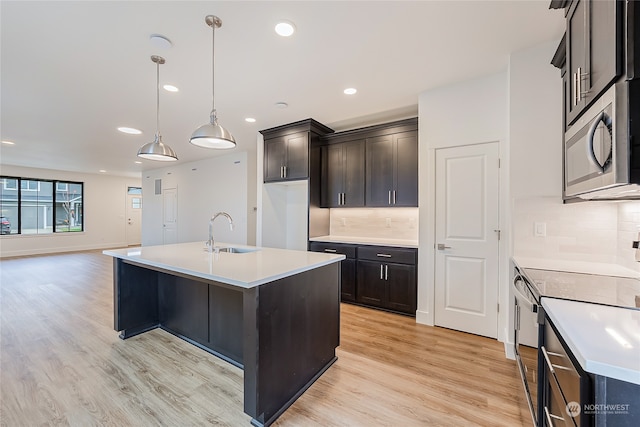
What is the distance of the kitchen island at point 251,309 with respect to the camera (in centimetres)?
159

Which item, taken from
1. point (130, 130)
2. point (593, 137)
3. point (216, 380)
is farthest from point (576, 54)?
point (130, 130)

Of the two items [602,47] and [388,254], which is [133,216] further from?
[602,47]

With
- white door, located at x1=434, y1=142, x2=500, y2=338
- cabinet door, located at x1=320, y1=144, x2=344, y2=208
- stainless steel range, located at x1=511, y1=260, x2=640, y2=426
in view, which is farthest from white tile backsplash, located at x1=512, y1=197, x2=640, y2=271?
cabinet door, located at x1=320, y1=144, x2=344, y2=208

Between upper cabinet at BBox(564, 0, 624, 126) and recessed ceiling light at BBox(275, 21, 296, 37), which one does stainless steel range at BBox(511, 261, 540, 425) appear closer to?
upper cabinet at BBox(564, 0, 624, 126)

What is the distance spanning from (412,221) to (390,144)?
3.72 ft

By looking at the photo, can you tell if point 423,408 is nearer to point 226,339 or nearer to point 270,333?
point 270,333

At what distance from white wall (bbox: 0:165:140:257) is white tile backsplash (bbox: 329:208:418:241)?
29.7 feet

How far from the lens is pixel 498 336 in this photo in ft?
8.84

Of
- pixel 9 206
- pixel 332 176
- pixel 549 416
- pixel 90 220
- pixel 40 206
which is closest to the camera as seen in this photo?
pixel 549 416

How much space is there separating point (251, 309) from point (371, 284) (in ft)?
7.56

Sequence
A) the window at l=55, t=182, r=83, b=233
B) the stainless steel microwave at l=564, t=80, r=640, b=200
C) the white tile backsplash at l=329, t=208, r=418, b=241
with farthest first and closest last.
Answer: the window at l=55, t=182, r=83, b=233 < the white tile backsplash at l=329, t=208, r=418, b=241 < the stainless steel microwave at l=564, t=80, r=640, b=200

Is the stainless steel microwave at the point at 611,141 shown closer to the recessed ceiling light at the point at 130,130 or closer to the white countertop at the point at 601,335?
the white countertop at the point at 601,335

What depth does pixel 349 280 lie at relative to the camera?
148 inches

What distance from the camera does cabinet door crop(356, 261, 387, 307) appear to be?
3.49 metres
